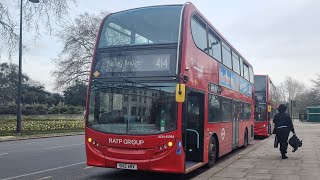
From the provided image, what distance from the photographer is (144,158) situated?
9.06m

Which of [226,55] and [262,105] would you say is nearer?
[226,55]

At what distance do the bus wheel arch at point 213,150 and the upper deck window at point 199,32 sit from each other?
268cm

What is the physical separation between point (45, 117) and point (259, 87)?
3373 centimetres

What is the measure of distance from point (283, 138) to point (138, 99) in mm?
6223

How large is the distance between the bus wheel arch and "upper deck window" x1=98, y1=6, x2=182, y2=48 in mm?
3683

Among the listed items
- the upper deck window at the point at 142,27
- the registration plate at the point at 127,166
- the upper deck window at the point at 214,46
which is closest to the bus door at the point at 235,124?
the upper deck window at the point at 214,46

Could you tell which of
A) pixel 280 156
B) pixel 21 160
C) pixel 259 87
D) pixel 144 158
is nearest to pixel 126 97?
pixel 144 158

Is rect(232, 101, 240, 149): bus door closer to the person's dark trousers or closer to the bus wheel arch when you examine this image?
the person's dark trousers

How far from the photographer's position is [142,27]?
32.9 feet

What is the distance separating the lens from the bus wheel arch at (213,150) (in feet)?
38.3

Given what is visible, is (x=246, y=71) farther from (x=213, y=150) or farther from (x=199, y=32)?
(x=199, y=32)

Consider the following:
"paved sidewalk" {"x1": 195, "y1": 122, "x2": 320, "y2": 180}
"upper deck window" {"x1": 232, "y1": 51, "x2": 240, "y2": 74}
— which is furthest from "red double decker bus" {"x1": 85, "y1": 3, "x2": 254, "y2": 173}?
"upper deck window" {"x1": 232, "y1": 51, "x2": 240, "y2": 74}

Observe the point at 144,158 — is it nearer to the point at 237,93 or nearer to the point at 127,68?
the point at 127,68

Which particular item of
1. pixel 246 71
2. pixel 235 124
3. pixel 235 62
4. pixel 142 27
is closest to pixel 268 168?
pixel 235 124
